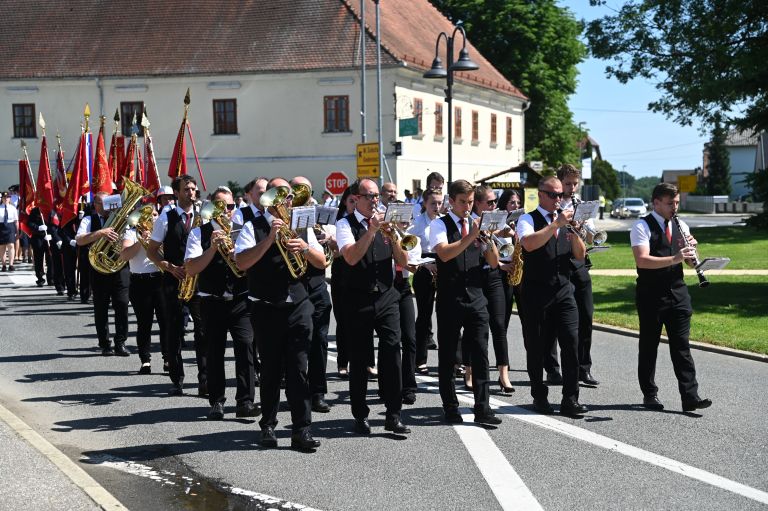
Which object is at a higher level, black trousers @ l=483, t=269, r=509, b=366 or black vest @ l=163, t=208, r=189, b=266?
black vest @ l=163, t=208, r=189, b=266

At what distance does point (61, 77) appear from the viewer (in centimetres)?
4606

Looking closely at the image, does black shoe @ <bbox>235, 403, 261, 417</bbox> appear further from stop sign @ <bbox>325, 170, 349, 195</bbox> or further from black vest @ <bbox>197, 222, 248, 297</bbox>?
stop sign @ <bbox>325, 170, 349, 195</bbox>

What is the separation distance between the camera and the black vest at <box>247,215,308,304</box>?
7734mm

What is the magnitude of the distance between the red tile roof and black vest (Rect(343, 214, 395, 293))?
34.3 metres

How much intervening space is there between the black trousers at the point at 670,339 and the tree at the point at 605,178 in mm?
122938

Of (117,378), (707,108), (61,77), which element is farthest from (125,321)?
(61,77)

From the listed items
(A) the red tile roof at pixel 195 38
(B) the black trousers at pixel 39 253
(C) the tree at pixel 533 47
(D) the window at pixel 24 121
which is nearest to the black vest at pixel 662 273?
(B) the black trousers at pixel 39 253

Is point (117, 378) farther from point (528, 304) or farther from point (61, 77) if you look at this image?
point (61, 77)

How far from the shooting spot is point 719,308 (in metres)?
16.6

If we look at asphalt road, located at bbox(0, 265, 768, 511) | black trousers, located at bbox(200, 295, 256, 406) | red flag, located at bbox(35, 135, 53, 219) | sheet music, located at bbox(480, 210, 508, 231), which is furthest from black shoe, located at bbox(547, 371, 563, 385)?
red flag, located at bbox(35, 135, 53, 219)

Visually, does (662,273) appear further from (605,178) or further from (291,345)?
(605,178)

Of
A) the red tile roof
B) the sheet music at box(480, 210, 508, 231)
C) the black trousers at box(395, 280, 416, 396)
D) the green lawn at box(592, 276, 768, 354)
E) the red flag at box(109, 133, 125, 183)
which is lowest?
the green lawn at box(592, 276, 768, 354)

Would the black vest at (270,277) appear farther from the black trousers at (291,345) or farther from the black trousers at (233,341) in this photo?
the black trousers at (233,341)

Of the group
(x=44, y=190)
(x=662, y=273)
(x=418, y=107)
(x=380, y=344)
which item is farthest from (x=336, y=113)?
(x=380, y=344)
